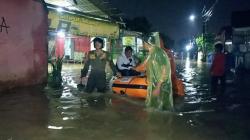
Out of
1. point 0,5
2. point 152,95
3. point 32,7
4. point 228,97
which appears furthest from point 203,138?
point 32,7

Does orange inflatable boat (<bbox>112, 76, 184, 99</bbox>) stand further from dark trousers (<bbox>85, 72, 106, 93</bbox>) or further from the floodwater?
dark trousers (<bbox>85, 72, 106, 93</bbox>)

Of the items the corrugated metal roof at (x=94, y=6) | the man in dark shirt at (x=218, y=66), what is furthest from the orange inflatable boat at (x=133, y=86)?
the corrugated metal roof at (x=94, y=6)

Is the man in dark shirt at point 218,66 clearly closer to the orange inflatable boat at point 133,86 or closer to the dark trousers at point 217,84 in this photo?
the dark trousers at point 217,84

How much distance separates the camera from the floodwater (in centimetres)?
575

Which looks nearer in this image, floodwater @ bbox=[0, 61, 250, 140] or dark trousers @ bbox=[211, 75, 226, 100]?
floodwater @ bbox=[0, 61, 250, 140]

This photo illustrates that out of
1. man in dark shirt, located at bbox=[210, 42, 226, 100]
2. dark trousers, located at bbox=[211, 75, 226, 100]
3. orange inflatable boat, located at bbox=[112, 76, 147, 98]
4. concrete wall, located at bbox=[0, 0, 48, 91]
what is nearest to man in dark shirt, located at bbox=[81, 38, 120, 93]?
orange inflatable boat, located at bbox=[112, 76, 147, 98]

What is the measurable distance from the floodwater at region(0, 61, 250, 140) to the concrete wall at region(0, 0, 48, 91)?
138 cm

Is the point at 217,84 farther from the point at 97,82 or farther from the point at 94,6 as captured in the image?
the point at 94,6

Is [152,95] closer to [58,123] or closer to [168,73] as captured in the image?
[168,73]

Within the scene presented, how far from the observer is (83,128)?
6152 mm

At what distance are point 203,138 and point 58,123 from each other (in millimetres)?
2889

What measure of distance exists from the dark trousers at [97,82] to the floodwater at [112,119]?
0.94 feet

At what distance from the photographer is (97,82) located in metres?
9.88

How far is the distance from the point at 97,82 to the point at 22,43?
153 inches
